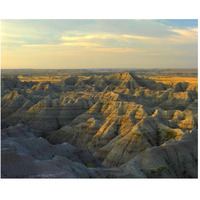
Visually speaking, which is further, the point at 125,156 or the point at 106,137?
the point at 106,137

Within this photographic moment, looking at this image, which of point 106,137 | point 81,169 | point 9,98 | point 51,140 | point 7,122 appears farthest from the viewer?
point 9,98

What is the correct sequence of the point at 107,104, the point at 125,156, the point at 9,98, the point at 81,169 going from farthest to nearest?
1. the point at 9,98
2. the point at 107,104
3. the point at 125,156
4. the point at 81,169

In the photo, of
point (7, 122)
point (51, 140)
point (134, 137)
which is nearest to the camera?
point (134, 137)

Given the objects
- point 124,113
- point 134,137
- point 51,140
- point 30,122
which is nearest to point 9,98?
point 30,122

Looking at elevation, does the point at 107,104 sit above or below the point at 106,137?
above

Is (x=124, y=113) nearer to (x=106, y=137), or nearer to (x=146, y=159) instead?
(x=106, y=137)

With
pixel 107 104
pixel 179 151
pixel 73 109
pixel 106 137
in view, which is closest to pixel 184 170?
pixel 179 151

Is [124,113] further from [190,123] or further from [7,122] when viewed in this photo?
[7,122]
